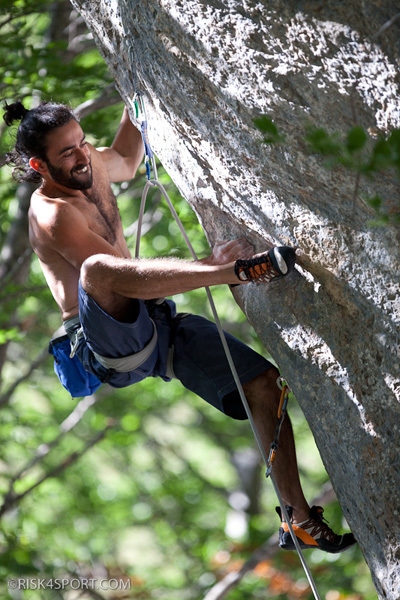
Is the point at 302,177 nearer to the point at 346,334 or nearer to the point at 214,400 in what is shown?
the point at 346,334

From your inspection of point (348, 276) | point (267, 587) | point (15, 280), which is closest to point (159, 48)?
point (348, 276)

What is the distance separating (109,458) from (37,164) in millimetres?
12638

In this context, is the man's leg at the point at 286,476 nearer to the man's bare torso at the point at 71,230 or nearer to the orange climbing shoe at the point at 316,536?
the orange climbing shoe at the point at 316,536

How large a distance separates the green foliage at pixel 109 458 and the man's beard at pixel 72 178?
159 centimetres

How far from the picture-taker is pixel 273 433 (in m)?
3.04

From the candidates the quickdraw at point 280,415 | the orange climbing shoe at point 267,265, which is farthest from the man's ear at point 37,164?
the quickdraw at point 280,415

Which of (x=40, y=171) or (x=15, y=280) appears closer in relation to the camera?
(x=40, y=171)

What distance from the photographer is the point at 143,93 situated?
9.77ft

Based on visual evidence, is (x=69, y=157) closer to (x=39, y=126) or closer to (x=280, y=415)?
(x=39, y=126)

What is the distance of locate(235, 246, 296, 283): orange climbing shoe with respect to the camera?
2.47m

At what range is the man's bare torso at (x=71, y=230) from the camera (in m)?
3.23

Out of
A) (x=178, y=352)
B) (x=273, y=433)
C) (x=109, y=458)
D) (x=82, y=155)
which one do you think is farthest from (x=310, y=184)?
(x=109, y=458)

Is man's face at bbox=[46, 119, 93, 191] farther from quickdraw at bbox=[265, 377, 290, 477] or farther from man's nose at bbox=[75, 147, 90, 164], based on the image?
quickdraw at bbox=[265, 377, 290, 477]

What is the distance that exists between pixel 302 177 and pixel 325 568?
7.53m
